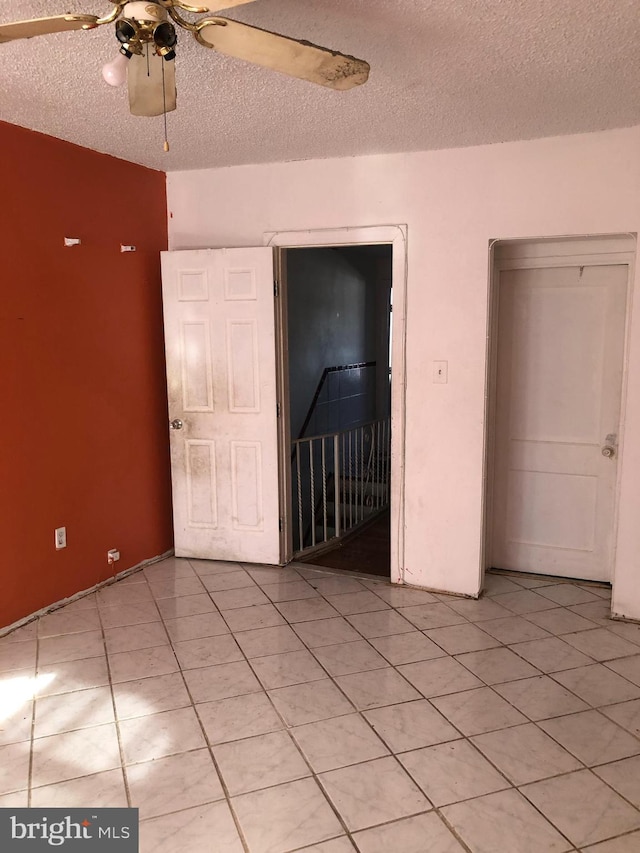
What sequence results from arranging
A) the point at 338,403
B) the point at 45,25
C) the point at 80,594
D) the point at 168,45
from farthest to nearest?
the point at 338,403 < the point at 80,594 < the point at 168,45 < the point at 45,25

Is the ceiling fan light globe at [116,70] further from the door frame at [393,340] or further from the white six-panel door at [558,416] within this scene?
the white six-panel door at [558,416]

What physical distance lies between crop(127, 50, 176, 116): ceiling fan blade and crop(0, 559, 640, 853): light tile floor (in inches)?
87.0

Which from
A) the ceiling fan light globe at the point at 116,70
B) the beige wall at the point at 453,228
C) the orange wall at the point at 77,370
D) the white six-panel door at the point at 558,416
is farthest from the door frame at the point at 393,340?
the ceiling fan light globe at the point at 116,70

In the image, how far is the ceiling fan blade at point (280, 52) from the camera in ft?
5.35

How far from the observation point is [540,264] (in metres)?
3.70

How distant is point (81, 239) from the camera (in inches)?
139

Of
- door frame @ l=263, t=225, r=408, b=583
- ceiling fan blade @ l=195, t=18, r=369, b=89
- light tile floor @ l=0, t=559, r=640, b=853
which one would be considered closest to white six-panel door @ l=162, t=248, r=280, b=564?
door frame @ l=263, t=225, r=408, b=583

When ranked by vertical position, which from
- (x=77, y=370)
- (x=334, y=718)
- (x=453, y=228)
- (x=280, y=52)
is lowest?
(x=334, y=718)

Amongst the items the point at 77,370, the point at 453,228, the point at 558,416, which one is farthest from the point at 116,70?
the point at 558,416

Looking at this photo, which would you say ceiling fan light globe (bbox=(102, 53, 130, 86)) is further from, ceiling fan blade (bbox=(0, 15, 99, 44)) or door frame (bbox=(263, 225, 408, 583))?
door frame (bbox=(263, 225, 408, 583))

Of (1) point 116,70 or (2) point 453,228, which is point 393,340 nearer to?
(2) point 453,228

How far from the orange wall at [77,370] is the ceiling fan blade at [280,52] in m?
1.89

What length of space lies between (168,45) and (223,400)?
8.29ft

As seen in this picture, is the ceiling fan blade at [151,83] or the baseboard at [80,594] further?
the baseboard at [80,594]
